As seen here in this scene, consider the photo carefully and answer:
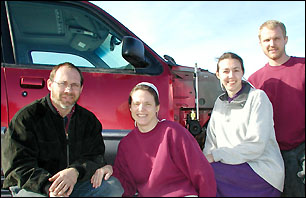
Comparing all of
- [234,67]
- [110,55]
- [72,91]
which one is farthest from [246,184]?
[110,55]

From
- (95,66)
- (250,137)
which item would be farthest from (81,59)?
(250,137)

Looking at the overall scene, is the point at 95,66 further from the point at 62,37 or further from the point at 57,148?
the point at 57,148

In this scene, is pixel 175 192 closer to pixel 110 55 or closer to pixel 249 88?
pixel 249 88

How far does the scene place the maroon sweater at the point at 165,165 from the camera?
181cm

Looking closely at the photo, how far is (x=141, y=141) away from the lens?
2.02 metres

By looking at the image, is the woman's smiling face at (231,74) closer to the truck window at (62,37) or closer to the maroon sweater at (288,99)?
the maroon sweater at (288,99)

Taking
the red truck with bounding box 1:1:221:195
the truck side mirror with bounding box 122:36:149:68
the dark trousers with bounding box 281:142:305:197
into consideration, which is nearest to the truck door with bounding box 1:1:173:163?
the red truck with bounding box 1:1:221:195

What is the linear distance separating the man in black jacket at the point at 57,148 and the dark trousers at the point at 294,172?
4.07ft

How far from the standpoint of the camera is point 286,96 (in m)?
2.31

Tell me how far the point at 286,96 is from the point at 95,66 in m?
1.63

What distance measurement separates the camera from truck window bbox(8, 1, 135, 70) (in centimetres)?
258

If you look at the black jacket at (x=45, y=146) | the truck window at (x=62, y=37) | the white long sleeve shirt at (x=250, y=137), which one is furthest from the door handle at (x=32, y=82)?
the white long sleeve shirt at (x=250, y=137)

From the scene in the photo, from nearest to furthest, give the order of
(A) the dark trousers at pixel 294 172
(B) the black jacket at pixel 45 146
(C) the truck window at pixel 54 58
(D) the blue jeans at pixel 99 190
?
(B) the black jacket at pixel 45 146
(D) the blue jeans at pixel 99 190
(A) the dark trousers at pixel 294 172
(C) the truck window at pixel 54 58

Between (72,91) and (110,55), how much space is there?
0.91 m
